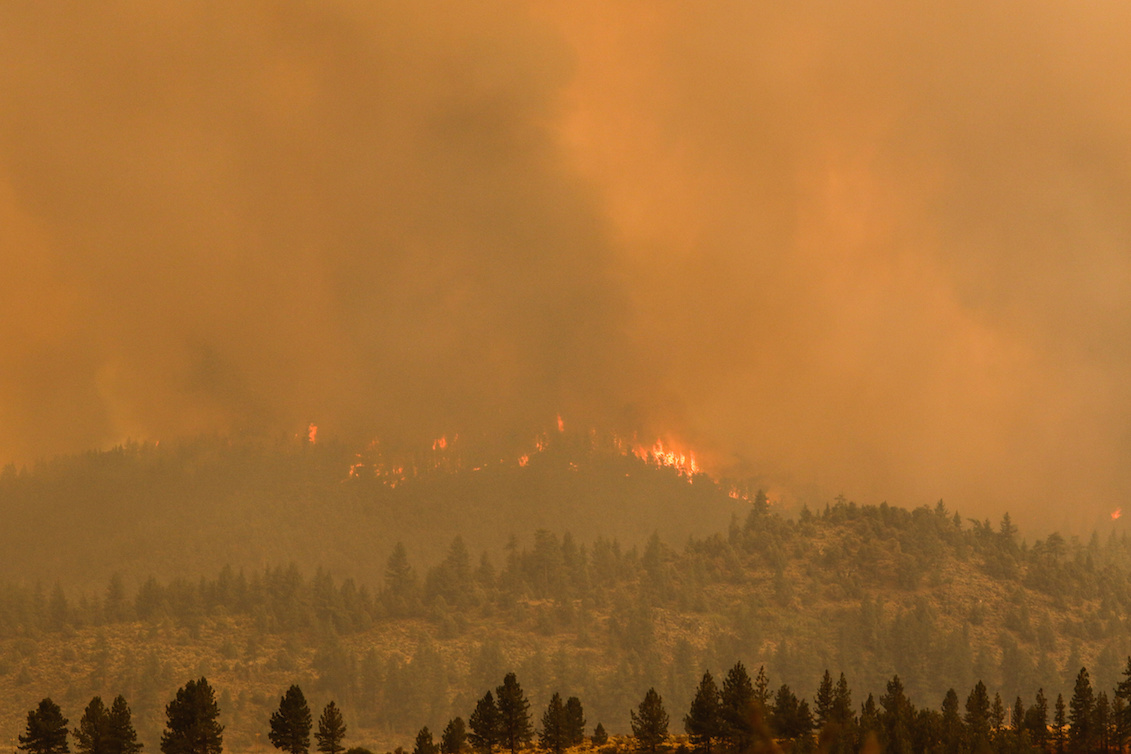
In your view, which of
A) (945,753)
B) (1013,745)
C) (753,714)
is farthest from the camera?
(1013,745)

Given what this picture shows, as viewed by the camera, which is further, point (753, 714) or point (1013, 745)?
point (1013, 745)

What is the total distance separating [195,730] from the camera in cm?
19962

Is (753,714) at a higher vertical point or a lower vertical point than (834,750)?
higher

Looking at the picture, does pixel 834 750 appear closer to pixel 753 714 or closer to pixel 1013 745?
pixel 1013 745

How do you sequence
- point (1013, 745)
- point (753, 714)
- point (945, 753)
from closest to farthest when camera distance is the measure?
point (753, 714)
point (945, 753)
point (1013, 745)

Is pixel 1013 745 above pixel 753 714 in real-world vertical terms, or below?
below

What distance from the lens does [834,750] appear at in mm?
190625

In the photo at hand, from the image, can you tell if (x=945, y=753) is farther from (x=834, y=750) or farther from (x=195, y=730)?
(x=195, y=730)

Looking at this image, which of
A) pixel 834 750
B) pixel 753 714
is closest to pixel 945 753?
pixel 834 750

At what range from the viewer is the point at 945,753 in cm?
18200

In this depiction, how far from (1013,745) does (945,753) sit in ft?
61.9

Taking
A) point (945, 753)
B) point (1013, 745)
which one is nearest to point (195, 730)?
point (945, 753)

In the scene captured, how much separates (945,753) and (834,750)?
17.4 meters

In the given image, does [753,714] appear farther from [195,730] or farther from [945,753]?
[195,730]
